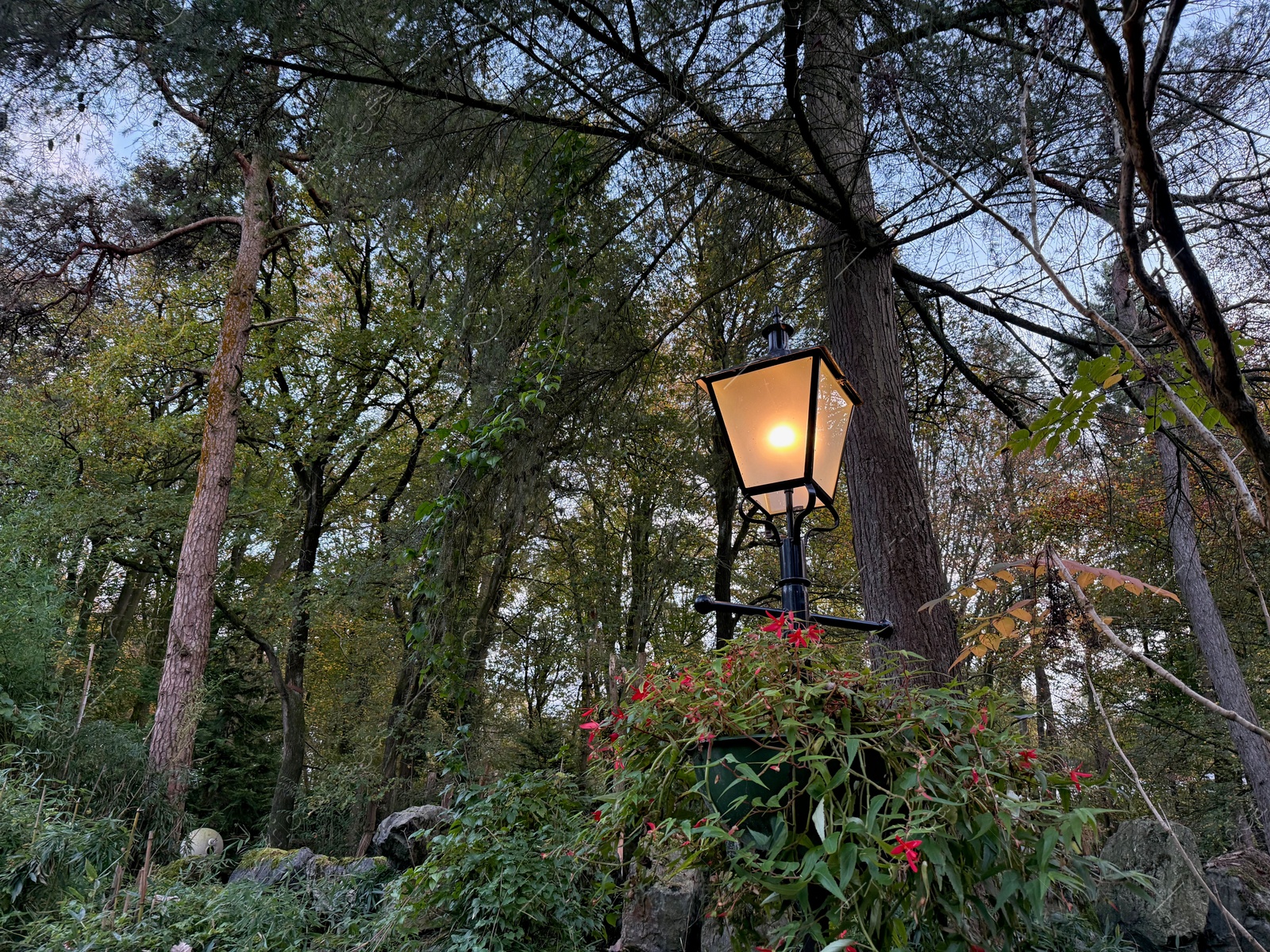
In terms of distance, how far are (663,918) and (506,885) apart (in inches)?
31.9

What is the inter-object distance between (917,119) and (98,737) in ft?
23.1

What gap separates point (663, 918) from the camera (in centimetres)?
308

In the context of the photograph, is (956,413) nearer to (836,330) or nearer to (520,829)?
(836,330)

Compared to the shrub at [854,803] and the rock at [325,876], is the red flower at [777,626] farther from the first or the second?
the rock at [325,876]

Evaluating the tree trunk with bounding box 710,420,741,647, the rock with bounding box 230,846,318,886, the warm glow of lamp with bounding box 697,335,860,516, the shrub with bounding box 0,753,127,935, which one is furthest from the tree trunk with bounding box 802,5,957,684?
the tree trunk with bounding box 710,420,741,647

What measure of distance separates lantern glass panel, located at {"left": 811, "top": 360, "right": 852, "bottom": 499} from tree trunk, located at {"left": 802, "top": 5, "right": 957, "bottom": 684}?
849mm

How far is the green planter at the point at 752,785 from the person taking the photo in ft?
3.92

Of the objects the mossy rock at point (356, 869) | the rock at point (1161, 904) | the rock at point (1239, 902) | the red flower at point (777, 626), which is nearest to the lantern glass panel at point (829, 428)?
the red flower at point (777, 626)

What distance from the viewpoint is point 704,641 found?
9.78 metres

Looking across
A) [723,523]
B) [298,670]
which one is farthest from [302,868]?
[298,670]

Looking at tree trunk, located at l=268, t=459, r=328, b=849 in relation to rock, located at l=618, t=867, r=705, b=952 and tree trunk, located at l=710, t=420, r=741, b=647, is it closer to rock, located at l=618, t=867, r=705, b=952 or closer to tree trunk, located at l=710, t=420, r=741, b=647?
tree trunk, located at l=710, t=420, r=741, b=647

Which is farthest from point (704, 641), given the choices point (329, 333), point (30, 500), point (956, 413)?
point (30, 500)

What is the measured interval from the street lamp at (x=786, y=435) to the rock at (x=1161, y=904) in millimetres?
2364

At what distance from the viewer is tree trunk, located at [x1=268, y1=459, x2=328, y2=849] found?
8.62 m
